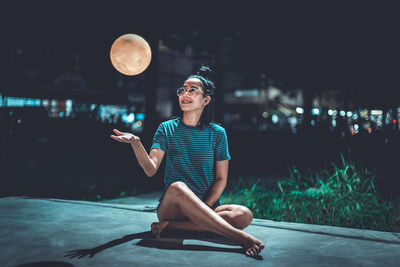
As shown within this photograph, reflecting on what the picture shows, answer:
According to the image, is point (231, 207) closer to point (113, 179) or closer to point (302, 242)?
point (302, 242)

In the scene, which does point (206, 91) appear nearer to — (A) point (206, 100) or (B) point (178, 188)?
(A) point (206, 100)

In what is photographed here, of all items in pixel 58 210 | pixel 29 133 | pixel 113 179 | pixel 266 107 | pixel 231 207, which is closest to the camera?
pixel 231 207

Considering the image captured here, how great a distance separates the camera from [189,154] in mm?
3957

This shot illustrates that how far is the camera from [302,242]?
3992mm

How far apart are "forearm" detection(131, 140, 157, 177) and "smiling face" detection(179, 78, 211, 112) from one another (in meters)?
0.66

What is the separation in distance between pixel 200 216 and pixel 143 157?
71 centimetres

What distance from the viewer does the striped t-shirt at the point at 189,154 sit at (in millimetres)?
3939

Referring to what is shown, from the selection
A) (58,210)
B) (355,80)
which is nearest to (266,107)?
(355,80)

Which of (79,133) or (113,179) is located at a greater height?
(79,133)

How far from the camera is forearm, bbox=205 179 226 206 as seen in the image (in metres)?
3.92

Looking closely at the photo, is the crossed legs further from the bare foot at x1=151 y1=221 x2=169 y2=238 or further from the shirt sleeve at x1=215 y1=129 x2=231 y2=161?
the shirt sleeve at x1=215 y1=129 x2=231 y2=161

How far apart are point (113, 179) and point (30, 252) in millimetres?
6006

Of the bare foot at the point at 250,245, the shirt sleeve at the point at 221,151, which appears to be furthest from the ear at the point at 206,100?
the bare foot at the point at 250,245

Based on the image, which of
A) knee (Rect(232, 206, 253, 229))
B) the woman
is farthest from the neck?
knee (Rect(232, 206, 253, 229))
